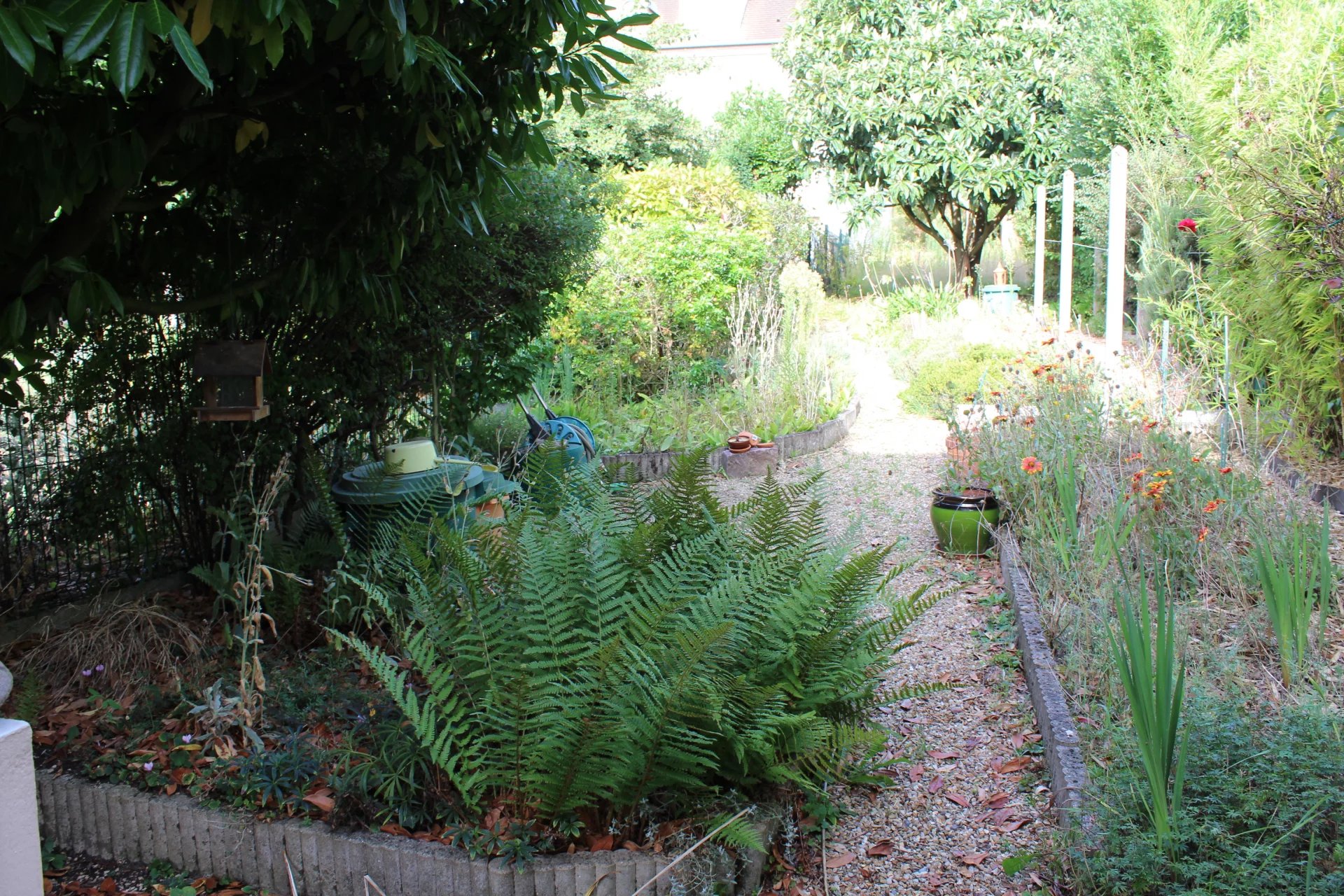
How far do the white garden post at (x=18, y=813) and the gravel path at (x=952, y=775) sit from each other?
5.11 ft

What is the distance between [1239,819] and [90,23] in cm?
249

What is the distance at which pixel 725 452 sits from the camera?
6.86m

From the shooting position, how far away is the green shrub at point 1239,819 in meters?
1.82

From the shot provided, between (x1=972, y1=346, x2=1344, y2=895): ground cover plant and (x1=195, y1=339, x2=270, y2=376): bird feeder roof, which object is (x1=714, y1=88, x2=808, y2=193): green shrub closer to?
(x1=972, y1=346, x2=1344, y2=895): ground cover plant

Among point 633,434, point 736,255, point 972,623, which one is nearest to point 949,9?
point 736,255

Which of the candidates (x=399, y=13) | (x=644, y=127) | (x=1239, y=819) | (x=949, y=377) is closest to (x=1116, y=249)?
(x=949, y=377)

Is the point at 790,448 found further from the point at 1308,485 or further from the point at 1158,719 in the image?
the point at 1158,719

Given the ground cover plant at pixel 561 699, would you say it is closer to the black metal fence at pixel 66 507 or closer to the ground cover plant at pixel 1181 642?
the ground cover plant at pixel 1181 642

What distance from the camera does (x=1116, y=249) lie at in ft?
23.0

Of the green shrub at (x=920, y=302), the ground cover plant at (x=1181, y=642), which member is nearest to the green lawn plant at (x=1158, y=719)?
the ground cover plant at (x=1181, y=642)

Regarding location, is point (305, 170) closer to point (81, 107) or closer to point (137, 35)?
point (81, 107)

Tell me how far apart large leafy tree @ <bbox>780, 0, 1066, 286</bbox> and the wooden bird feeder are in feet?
42.6

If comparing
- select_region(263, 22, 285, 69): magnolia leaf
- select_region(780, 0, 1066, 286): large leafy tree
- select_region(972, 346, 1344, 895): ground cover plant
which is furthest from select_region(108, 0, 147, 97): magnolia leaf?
select_region(780, 0, 1066, 286): large leafy tree

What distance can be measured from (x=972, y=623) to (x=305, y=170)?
292cm
